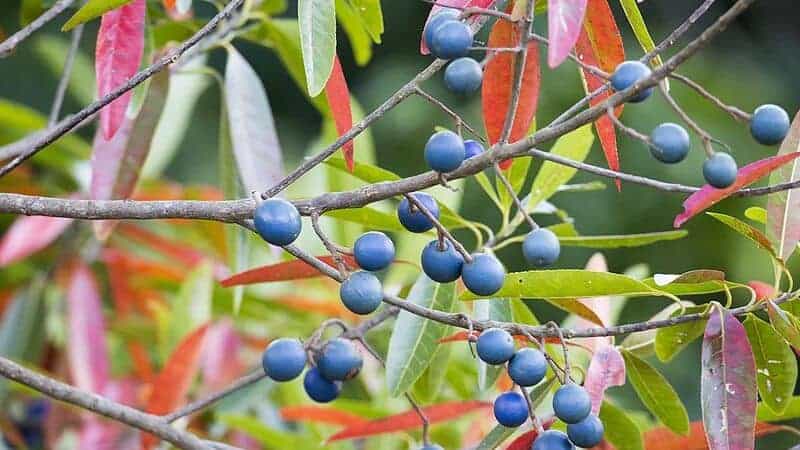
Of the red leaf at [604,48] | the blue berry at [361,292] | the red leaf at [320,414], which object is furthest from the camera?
the red leaf at [320,414]

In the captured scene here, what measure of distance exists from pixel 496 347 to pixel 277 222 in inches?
7.3

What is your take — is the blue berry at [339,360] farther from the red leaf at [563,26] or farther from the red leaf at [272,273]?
the red leaf at [563,26]

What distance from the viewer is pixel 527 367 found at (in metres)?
0.85

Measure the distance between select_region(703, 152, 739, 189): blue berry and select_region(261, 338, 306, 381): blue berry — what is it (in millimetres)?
350

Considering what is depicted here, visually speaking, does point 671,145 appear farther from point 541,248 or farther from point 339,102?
point 339,102

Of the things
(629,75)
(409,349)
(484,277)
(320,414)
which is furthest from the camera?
(320,414)

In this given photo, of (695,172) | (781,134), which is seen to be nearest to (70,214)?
(781,134)

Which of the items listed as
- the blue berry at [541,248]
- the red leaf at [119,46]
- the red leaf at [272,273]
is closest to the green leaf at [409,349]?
the red leaf at [272,273]

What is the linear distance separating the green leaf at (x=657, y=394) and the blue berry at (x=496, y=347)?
207 mm

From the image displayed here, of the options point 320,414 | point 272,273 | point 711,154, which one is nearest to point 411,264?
point 272,273

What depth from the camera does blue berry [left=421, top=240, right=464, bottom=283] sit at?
2.75ft

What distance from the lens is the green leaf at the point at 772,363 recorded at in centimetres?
94

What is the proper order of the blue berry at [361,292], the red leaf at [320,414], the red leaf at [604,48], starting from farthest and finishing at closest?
the red leaf at [320,414] → the red leaf at [604,48] → the blue berry at [361,292]

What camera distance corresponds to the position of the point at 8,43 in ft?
3.10
